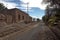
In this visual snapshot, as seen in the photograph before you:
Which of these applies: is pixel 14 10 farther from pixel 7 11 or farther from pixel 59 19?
pixel 59 19

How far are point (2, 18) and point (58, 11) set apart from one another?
26710 millimetres

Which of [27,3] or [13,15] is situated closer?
[13,15]

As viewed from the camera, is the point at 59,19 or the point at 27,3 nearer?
the point at 59,19

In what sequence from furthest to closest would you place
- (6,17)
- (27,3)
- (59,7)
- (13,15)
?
(27,3) → (13,15) → (6,17) → (59,7)

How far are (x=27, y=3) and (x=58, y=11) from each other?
53455mm

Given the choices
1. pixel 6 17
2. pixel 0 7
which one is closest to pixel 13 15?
pixel 6 17

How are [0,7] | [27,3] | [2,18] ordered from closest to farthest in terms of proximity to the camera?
[2,18] → [27,3] → [0,7]

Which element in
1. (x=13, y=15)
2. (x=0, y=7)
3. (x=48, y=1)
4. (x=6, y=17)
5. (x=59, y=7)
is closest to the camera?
(x=59, y=7)

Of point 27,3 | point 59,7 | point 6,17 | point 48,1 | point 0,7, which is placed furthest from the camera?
point 0,7

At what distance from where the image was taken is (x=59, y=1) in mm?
17266

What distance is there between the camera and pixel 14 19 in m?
57.7

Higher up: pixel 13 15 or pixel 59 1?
pixel 59 1

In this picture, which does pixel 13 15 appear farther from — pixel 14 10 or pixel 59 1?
pixel 59 1

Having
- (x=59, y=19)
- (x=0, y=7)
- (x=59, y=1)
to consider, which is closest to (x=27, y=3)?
(x=0, y=7)
